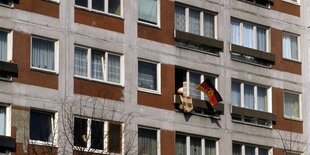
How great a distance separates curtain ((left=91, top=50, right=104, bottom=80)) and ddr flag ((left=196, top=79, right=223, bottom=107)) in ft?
18.3

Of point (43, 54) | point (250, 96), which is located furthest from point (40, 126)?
point (250, 96)

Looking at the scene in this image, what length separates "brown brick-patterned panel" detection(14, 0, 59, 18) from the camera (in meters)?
42.7

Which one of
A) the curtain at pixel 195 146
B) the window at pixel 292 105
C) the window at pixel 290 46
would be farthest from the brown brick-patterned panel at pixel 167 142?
the window at pixel 290 46

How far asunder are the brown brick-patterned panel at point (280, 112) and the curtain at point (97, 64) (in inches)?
443

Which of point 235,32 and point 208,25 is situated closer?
point 208,25

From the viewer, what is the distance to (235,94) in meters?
51.4

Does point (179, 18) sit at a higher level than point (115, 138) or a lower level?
higher

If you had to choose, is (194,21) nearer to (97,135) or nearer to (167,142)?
(167,142)

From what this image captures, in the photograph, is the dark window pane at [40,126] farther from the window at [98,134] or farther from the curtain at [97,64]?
the curtain at [97,64]

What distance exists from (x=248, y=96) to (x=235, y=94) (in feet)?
3.48

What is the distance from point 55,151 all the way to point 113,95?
4.56 meters

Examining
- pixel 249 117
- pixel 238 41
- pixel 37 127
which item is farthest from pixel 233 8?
pixel 37 127

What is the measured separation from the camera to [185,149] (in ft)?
158

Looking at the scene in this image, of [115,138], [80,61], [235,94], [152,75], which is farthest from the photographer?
[235,94]
